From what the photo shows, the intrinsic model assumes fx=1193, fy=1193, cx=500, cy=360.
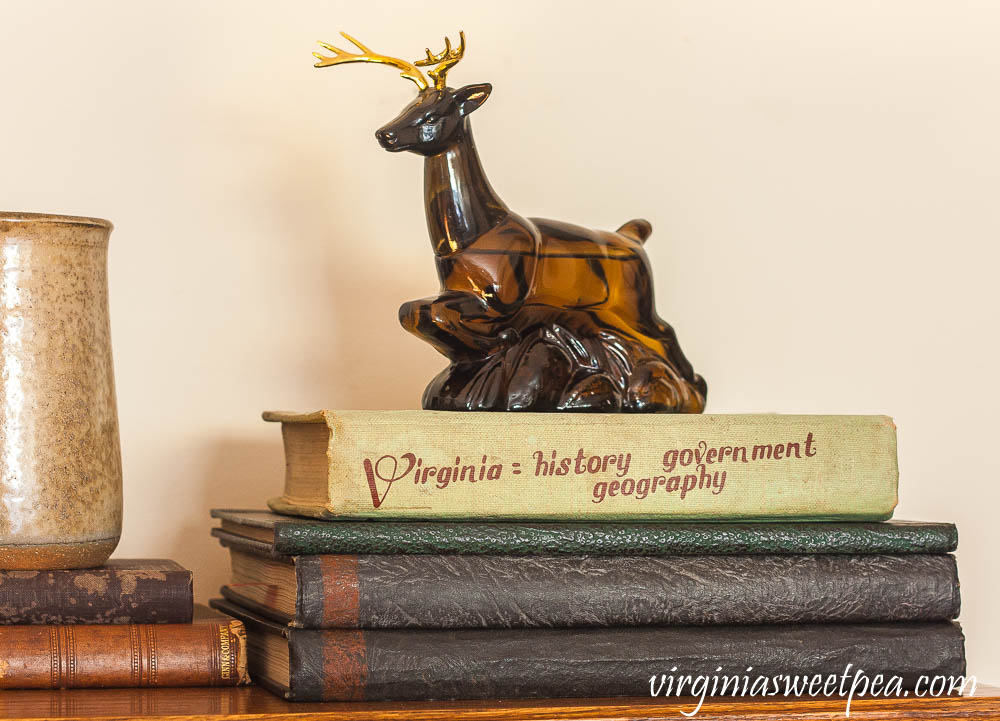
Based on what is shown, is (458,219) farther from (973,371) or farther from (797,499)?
(973,371)

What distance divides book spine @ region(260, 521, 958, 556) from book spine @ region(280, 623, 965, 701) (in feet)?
0.15

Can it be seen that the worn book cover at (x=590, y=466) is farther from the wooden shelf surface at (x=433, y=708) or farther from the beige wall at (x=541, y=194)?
the beige wall at (x=541, y=194)

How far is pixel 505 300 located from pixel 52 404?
29cm

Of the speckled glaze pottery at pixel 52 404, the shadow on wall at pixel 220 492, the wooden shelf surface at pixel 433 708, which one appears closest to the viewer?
the wooden shelf surface at pixel 433 708

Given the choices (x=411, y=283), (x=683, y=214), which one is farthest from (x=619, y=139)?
(x=411, y=283)

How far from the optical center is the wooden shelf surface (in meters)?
0.61

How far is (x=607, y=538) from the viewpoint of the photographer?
70cm

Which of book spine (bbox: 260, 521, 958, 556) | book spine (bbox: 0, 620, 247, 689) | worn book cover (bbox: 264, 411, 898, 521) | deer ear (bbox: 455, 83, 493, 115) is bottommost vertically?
book spine (bbox: 0, 620, 247, 689)

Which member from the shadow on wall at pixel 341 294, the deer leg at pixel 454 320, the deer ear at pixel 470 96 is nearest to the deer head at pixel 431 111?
the deer ear at pixel 470 96

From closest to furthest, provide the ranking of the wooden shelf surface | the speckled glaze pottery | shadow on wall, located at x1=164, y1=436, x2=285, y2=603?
the wooden shelf surface, the speckled glaze pottery, shadow on wall, located at x1=164, y1=436, x2=285, y2=603

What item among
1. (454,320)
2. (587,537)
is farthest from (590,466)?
(454,320)

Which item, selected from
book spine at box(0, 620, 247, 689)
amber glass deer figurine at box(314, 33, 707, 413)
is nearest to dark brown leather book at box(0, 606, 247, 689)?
book spine at box(0, 620, 247, 689)

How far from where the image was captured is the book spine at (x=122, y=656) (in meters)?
0.67

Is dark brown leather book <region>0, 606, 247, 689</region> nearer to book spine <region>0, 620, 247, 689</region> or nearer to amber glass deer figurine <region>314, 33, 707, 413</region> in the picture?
book spine <region>0, 620, 247, 689</region>
